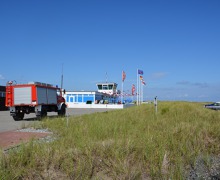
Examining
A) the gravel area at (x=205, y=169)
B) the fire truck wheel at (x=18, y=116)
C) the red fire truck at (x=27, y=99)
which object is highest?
the red fire truck at (x=27, y=99)

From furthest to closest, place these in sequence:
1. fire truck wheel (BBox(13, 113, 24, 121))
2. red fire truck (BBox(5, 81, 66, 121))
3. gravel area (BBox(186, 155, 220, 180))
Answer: fire truck wheel (BBox(13, 113, 24, 121)) < red fire truck (BBox(5, 81, 66, 121)) < gravel area (BBox(186, 155, 220, 180))

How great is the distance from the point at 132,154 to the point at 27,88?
1493 cm

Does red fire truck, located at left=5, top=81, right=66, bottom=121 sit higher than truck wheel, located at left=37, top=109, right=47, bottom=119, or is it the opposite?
red fire truck, located at left=5, top=81, right=66, bottom=121

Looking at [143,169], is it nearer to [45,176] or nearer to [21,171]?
[45,176]

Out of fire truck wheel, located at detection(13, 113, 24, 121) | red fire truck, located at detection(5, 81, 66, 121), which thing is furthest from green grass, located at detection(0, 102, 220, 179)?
fire truck wheel, located at detection(13, 113, 24, 121)

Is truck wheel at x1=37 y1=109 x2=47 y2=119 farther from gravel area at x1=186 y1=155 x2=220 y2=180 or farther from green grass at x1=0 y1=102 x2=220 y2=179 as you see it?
gravel area at x1=186 y1=155 x2=220 y2=180

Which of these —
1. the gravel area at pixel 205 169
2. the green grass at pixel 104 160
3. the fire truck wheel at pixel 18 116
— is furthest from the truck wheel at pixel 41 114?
the gravel area at pixel 205 169

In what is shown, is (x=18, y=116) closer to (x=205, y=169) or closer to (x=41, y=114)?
(x=41, y=114)

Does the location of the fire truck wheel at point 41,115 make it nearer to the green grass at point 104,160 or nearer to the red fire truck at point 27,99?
the red fire truck at point 27,99

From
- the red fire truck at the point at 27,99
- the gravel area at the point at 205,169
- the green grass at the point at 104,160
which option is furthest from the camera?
the red fire truck at the point at 27,99

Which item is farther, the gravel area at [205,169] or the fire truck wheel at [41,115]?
the fire truck wheel at [41,115]

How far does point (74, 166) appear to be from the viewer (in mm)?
5453

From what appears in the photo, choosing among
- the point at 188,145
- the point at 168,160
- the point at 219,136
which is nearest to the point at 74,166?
the point at 168,160

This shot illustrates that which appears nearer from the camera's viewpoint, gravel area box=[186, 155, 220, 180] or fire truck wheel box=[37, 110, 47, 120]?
gravel area box=[186, 155, 220, 180]
